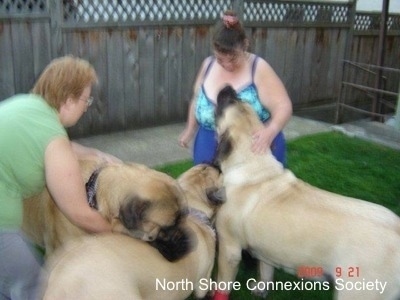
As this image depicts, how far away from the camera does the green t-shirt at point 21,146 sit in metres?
2.30

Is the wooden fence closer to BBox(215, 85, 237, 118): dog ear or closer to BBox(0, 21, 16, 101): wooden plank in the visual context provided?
BBox(0, 21, 16, 101): wooden plank

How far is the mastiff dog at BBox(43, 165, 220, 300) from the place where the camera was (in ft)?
6.92

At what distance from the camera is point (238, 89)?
350 cm

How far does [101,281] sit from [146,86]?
5094mm

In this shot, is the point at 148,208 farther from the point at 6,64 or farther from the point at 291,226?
the point at 6,64

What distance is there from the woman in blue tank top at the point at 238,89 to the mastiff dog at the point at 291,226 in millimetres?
165

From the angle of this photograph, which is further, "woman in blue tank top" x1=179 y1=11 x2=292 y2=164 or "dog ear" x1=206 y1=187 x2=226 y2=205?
"woman in blue tank top" x1=179 y1=11 x2=292 y2=164

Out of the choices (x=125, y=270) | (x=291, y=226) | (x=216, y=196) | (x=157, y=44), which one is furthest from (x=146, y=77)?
(x=125, y=270)

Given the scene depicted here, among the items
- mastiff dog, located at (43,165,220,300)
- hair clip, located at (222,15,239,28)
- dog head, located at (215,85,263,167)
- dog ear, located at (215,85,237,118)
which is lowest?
mastiff dog, located at (43,165,220,300)

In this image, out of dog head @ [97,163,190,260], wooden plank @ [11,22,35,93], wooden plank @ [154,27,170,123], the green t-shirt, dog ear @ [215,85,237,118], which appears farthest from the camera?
wooden plank @ [154,27,170,123]

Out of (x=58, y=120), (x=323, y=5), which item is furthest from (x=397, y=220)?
(x=323, y=5)

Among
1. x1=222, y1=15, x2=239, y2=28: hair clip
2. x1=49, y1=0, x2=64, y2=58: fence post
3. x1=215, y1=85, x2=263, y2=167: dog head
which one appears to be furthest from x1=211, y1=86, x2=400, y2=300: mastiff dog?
x1=49, y1=0, x2=64, y2=58: fence post

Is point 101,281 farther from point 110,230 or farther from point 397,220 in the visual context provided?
point 397,220

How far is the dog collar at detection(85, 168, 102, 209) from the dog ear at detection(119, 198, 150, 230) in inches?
10.5
